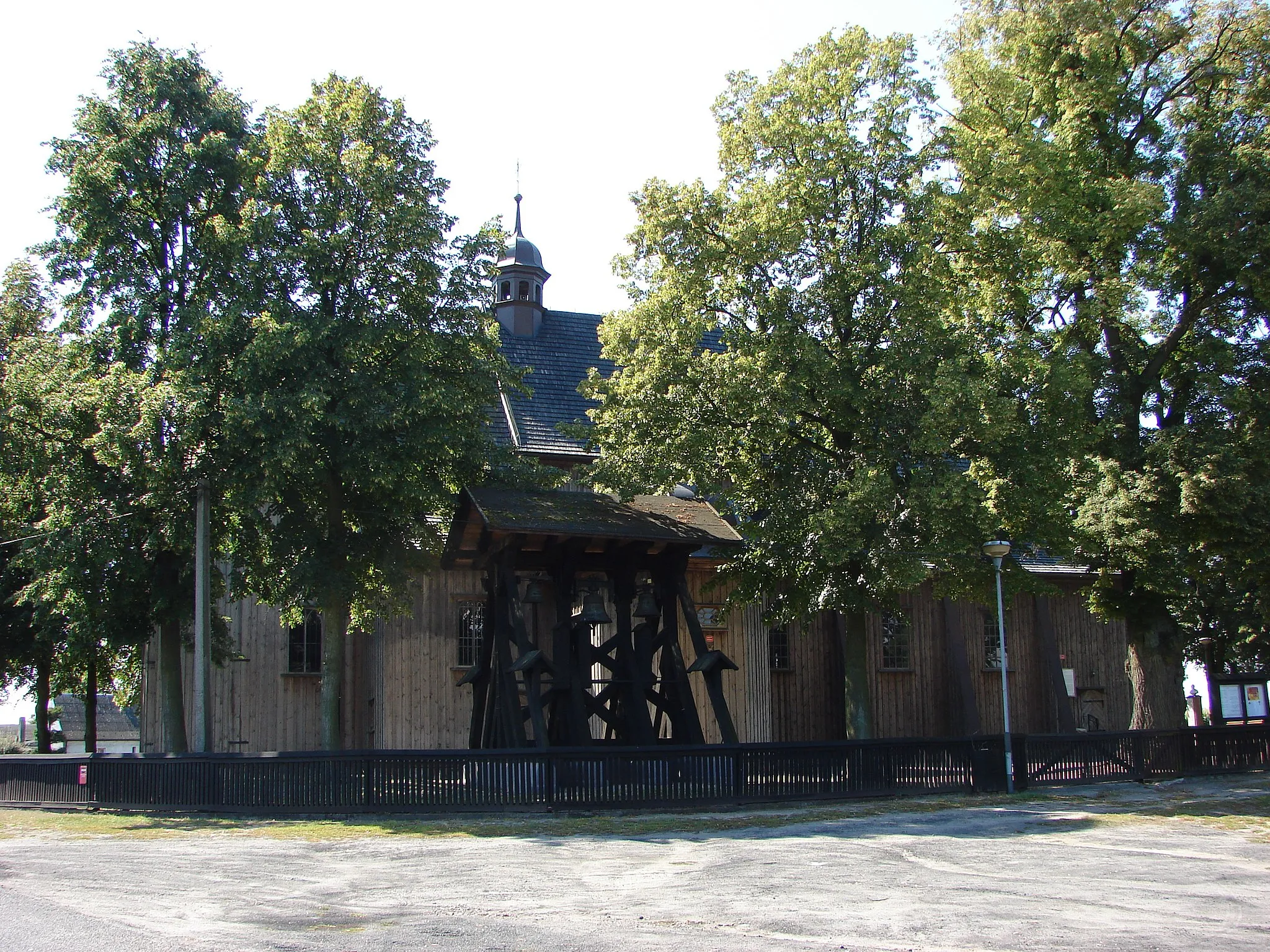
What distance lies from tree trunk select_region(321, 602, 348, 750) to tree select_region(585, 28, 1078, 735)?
17.3ft

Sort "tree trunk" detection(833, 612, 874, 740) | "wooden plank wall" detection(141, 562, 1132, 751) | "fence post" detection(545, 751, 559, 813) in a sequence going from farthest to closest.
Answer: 1. "wooden plank wall" detection(141, 562, 1132, 751)
2. "tree trunk" detection(833, 612, 874, 740)
3. "fence post" detection(545, 751, 559, 813)

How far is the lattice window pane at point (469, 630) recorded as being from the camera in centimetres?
2297

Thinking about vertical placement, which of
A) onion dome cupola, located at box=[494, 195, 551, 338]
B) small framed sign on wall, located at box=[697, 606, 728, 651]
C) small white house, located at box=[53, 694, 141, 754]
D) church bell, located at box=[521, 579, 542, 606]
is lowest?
small white house, located at box=[53, 694, 141, 754]

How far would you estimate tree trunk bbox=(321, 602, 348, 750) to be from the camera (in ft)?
62.6

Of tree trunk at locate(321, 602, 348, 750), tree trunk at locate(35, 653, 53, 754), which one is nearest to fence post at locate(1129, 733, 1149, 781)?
tree trunk at locate(321, 602, 348, 750)

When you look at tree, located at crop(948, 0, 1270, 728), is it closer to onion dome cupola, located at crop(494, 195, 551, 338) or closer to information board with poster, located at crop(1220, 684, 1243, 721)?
information board with poster, located at crop(1220, 684, 1243, 721)

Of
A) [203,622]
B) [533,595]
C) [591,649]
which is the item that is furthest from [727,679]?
[203,622]

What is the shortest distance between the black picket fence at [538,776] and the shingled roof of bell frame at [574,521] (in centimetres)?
336

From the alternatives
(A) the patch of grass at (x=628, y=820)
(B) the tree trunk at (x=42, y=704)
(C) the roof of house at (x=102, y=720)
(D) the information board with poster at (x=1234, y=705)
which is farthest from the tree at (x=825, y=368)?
(C) the roof of house at (x=102, y=720)

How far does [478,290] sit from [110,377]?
20.9ft

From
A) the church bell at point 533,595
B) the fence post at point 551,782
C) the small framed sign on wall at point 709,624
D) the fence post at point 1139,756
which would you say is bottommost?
the fence post at point 1139,756

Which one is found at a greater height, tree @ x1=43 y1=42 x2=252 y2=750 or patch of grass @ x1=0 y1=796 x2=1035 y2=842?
tree @ x1=43 y1=42 x2=252 y2=750

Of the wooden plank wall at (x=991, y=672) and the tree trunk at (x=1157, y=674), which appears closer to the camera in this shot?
the tree trunk at (x=1157, y=674)

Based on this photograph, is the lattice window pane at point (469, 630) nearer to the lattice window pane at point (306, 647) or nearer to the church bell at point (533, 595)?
the lattice window pane at point (306, 647)
